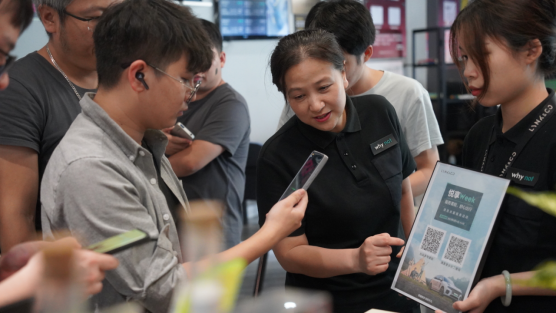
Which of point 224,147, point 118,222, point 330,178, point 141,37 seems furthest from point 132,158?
point 224,147

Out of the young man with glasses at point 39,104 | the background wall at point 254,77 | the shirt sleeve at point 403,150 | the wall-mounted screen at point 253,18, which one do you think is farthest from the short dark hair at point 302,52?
the wall-mounted screen at point 253,18

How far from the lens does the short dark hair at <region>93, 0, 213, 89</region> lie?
1166 millimetres

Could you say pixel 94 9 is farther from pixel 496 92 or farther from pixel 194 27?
pixel 496 92

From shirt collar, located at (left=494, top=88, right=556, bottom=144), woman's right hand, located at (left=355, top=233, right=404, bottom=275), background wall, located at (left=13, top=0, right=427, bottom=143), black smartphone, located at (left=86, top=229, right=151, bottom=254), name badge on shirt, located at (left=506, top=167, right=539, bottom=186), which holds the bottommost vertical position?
background wall, located at (left=13, top=0, right=427, bottom=143)

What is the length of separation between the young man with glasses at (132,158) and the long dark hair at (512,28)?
2.21 ft

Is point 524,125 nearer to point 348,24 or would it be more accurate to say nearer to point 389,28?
point 348,24

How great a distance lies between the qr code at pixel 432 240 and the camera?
4.17 feet

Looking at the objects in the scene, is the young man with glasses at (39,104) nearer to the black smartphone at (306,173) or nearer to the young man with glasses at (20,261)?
the young man with glasses at (20,261)

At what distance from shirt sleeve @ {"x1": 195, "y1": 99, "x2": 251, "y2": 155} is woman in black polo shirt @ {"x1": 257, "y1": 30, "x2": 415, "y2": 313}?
0.87 m

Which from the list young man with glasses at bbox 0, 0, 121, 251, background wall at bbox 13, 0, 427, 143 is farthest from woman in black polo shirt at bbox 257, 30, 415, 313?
background wall at bbox 13, 0, 427, 143

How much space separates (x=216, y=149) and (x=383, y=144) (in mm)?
1049

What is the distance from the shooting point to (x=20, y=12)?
37.7 inches

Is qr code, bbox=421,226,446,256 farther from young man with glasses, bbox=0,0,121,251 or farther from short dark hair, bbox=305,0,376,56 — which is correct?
young man with glasses, bbox=0,0,121,251

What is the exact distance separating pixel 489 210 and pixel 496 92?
0.34m
